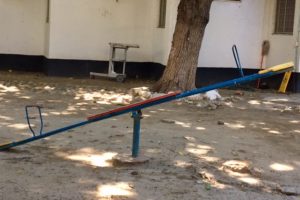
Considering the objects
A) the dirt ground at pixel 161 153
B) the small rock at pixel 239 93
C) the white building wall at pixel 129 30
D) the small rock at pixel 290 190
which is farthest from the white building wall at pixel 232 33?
the small rock at pixel 290 190

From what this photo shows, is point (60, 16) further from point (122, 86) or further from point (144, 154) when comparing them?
point (144, 154)

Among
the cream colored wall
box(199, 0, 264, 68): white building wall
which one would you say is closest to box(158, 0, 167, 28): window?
box(199, 0, 264, 68): white building wall

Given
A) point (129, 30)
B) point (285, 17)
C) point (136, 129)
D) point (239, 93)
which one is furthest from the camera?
point (129, 30)

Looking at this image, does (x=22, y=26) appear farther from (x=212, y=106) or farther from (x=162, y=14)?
(x=212, y=106)

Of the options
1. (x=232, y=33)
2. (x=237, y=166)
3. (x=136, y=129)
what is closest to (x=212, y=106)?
(x=232, y=33)

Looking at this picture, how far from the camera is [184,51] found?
1097 cm

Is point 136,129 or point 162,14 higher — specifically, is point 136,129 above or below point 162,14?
below

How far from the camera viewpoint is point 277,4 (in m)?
13.4

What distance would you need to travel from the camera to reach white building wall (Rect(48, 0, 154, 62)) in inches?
547

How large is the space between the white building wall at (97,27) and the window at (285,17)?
320cm

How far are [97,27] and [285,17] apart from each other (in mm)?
4667

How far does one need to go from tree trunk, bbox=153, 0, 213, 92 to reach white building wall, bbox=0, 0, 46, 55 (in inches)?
212

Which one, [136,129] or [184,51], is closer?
[136,129]

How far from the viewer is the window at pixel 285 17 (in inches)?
512
